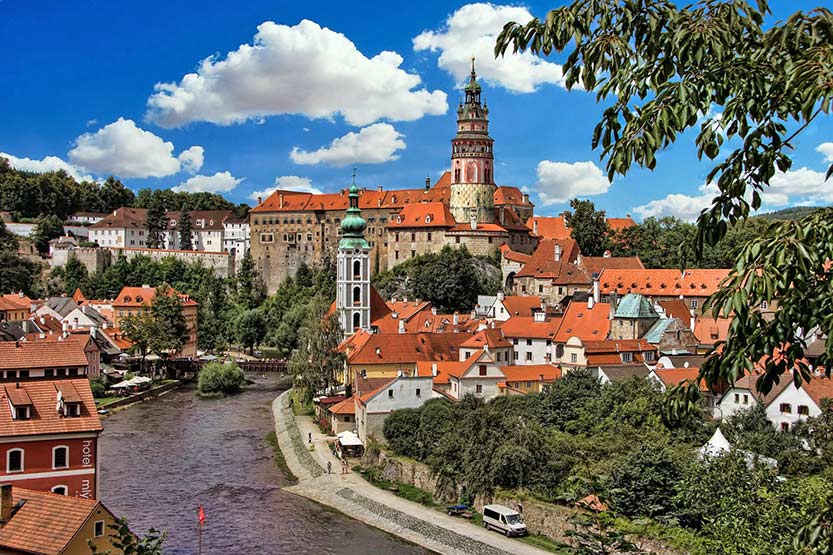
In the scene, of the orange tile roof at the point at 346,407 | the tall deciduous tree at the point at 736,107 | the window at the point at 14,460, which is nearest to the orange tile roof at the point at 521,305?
the orange tile roof at the point at 346,407

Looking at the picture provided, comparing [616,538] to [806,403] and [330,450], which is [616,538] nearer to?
[806,403]

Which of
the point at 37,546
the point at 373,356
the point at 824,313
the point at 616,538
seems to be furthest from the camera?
the point at 373,356

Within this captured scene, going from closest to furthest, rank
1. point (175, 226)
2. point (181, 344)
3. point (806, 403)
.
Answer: point (806, 403) < point (181, 344) < point (175, 226)

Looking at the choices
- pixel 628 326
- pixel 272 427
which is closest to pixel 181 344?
pixel 272 427

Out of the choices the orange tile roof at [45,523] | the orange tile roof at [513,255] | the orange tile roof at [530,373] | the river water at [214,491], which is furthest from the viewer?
the orange tile roof at [513,255]

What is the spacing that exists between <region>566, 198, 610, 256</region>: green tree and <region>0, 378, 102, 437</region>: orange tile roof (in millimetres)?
48270

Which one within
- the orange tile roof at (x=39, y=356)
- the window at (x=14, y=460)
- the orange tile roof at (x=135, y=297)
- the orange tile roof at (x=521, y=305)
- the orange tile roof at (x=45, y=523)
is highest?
the orange tile roof at (x=135, y=297)

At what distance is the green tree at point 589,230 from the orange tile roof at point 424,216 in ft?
31.5

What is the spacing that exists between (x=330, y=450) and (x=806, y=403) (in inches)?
673

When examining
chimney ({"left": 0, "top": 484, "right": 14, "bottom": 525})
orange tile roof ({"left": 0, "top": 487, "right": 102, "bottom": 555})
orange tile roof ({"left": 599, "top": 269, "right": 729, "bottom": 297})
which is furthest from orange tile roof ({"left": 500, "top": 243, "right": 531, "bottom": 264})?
chimney ({"left": 0, "top": 484, "right": 14, "bottom": 525})

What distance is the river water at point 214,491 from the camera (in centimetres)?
2336

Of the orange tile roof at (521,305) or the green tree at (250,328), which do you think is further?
the green tree at (250,328)

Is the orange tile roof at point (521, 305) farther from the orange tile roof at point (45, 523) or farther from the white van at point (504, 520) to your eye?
the orange tile roof at point (45, 523)

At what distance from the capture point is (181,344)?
61.5 m
